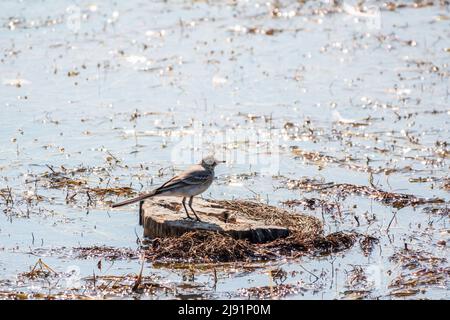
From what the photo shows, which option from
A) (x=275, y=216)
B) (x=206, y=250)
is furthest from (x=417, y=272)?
(x=206, y=250)

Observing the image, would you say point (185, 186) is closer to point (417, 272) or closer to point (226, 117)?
point (417, 272)

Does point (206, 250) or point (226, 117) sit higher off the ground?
point (226, 117)

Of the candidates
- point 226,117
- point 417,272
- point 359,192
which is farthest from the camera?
point 226,117

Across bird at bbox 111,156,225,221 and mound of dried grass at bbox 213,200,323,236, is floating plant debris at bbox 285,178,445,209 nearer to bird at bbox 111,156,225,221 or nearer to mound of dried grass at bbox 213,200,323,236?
mound of dried grass at bbox 213,200,323,236

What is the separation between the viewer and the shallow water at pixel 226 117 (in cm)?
1456

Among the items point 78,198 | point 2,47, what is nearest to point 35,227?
point 78,198

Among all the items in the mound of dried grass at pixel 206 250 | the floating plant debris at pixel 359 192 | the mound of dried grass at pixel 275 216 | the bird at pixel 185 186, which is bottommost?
the mound of dried grass at pixel 206 250

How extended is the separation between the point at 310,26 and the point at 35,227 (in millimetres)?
15498

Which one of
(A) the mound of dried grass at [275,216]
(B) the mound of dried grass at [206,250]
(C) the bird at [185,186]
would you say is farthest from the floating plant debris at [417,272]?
(C) the bird at [185,186]

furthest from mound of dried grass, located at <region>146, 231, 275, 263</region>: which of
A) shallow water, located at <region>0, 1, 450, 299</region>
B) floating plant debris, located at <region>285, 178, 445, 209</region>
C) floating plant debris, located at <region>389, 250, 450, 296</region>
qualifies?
floating plant debris, located at <region>285, 178, 445, 209</region>

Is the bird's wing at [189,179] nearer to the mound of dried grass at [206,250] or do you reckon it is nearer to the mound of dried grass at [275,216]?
the mound of dried grass at [275,216]

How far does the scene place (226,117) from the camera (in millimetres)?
21922

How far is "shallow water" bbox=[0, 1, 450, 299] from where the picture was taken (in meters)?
14.6
